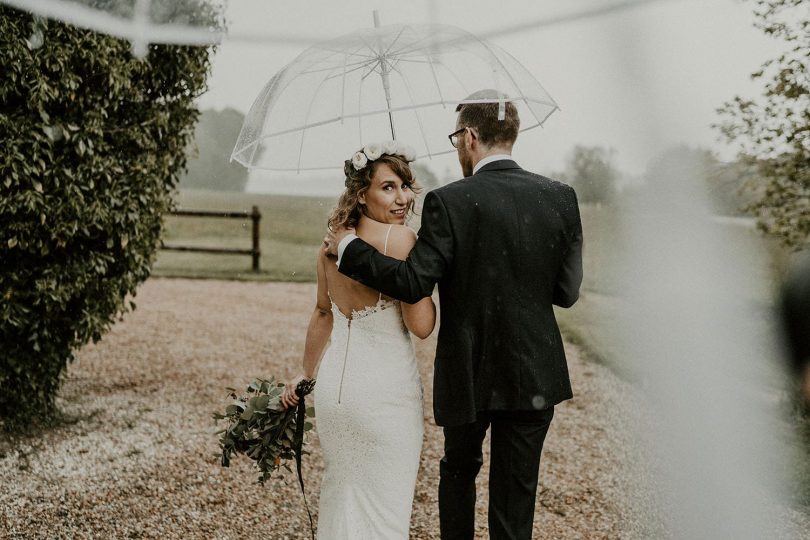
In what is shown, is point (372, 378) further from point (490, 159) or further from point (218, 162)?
point (218, 162)

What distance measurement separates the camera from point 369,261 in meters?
2.15

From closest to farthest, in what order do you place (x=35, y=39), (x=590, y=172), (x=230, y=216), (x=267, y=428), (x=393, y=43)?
(x=393, y=43), (x=267, y=428), (x=35, y=39), (x=590, y=172), (x=230, y=216)

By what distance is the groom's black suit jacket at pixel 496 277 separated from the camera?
223 centimetres

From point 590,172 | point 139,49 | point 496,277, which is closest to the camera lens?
point 496,277

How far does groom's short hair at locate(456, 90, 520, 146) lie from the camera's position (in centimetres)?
232

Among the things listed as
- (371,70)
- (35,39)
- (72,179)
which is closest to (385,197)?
(371,70)

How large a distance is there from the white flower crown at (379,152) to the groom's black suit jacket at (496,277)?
229 mm

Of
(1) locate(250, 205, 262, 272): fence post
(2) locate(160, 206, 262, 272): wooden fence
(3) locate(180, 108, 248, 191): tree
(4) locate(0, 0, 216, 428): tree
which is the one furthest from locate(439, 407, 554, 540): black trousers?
(3) locate(180, 108, 248, 191): tree

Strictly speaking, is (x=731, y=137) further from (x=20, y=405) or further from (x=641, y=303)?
(x=20, y=405)

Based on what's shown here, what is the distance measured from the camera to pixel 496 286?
90.0 inches

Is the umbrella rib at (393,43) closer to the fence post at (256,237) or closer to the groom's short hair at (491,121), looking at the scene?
the groom's short hair at (491,121)

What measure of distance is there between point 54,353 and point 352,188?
302cm

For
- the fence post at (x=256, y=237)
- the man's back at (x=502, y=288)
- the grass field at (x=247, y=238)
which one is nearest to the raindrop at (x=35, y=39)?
the man's back at (x=502, y=288)

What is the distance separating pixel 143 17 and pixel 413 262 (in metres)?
3.22
